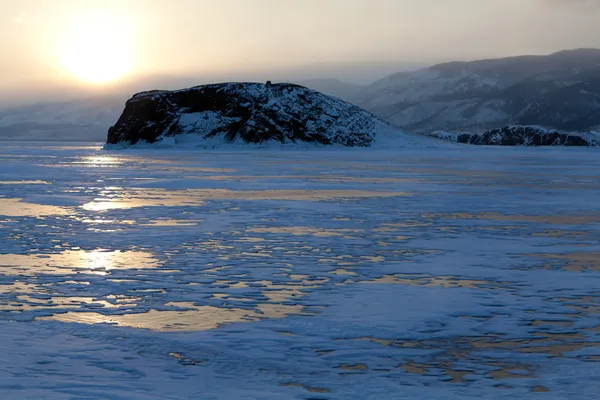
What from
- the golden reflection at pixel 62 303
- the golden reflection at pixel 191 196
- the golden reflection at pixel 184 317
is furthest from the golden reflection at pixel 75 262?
the golden reflection at pixel 191 196

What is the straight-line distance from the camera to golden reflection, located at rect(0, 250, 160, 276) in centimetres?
1387

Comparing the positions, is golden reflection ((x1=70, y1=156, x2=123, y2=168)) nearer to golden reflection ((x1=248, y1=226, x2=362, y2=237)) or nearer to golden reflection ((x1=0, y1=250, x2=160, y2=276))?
golden reflection ((x1=248, y1=226, x2=362, y2=237))

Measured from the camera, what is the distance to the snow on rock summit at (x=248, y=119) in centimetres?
15400

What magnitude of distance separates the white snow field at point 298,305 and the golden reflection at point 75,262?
54mm

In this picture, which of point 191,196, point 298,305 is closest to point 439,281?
point 298,305

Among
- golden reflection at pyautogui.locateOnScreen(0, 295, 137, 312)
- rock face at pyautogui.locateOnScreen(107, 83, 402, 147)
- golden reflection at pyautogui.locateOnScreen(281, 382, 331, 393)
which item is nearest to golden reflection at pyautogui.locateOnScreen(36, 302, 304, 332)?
golden reflection at pyautogui.locateOnScreen(0, 295, 137, 312)

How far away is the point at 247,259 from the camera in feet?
49.7

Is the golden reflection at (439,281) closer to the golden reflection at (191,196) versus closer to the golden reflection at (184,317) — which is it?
the golden reflection at (184,317)

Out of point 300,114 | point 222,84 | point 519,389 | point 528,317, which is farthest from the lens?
point 222,84

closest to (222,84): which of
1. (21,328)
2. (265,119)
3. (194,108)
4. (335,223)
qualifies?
(194,108)

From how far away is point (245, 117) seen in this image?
161 m

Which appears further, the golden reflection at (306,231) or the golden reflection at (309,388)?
the golden reflection at (306,231)

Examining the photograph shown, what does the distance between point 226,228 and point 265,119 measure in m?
140

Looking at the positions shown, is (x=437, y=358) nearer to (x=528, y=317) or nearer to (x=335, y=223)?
(x=528, y=317)
